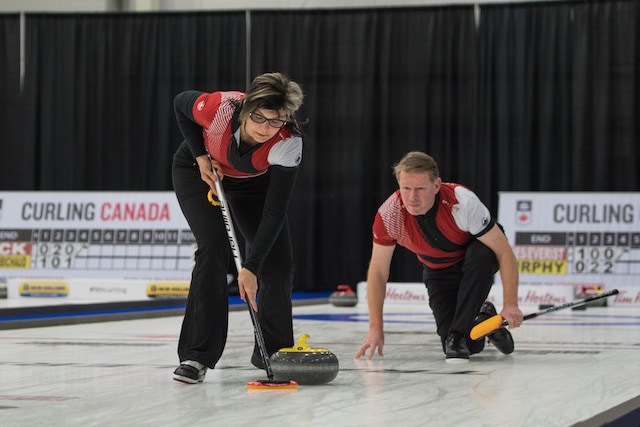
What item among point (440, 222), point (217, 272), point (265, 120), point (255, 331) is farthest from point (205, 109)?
→ point (440, 222)

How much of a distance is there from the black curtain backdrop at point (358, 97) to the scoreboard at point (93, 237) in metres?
2.37

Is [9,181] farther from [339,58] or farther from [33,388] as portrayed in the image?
[33,388]

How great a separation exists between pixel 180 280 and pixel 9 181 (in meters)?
3.79

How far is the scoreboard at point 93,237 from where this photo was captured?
8203mm

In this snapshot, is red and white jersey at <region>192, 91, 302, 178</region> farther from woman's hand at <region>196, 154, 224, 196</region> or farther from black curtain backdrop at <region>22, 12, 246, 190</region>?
black curtain backdrop at <region>22, 12, 246, 190</region>

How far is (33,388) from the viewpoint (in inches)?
102

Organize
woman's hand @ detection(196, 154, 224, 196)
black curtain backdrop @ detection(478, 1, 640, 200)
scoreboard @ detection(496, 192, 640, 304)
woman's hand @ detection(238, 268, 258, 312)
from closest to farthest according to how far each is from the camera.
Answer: woman's hand @ detection(238, 268, 258, 312) < woman's hand @ detection(196, 154, 224, 196) < scoreboard @ detection(496, 192, 640, 304) < black curtain backdrop @ detection(478, 1, 640, 200)

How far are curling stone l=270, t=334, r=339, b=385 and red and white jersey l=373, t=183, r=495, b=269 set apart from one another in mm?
856

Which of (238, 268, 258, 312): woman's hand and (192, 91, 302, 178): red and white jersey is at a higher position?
(192, 91, 302, 178): red and white jersey

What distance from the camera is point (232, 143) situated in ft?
9.23

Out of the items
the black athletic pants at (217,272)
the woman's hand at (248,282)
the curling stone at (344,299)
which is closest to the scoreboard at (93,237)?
the curling stone at (344,299)

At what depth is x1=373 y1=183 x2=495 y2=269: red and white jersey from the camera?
11.4 feet

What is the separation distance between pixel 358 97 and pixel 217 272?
25.8ft

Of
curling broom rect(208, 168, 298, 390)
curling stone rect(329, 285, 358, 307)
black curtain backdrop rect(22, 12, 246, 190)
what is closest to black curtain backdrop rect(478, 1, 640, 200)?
black curtain backdrop rect(22, 12, 246, 190)
